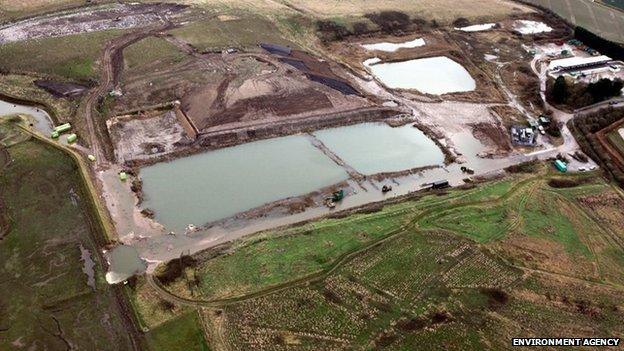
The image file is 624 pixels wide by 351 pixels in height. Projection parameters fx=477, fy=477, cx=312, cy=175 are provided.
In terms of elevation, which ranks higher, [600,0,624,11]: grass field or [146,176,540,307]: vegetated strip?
[600,0,624,11]: grass field

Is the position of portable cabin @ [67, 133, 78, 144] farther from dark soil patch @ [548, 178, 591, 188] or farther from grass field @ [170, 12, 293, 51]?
dark soil patch @ [548, 178, 591, 188]

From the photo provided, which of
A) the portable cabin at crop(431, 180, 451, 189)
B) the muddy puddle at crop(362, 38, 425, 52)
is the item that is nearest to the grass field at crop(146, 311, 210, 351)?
the portable cabin at crop(431, 180, 451, 189)

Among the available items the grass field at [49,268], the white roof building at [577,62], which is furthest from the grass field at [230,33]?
the white roof building at [577,62]

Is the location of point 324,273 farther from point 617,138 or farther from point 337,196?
point 617,138

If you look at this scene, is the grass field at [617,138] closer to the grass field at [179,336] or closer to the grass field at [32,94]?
the grass field at [179,336]

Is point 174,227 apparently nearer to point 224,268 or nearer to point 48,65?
point 224,268

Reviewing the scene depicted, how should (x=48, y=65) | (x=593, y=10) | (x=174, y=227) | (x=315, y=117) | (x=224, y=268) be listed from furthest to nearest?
(x=593, y=10), (x=48, y=65), (x=315, y=117), (x=174, y=227), (x=224, y=268)

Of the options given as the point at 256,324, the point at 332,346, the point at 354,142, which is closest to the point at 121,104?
the point at 354,142
